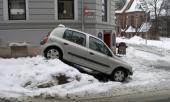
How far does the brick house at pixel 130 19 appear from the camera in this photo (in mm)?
98250

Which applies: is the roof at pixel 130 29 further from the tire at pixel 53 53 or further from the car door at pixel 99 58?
the tire at pixel 53 53

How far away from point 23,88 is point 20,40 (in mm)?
8344

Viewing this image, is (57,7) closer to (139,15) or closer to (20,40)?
(20,40)

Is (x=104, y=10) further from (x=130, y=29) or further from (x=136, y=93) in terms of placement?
(x=130, y=29)

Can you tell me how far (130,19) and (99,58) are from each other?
304 feet

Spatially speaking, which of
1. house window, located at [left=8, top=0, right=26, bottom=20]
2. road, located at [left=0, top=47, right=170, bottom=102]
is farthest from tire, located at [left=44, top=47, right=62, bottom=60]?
house window, located at [left=8, top=0, right=26, bottom=20]

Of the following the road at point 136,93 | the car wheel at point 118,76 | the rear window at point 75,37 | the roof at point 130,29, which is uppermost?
the rear window at point 75,37

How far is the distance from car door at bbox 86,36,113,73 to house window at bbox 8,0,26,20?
6.33m

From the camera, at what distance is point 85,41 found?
15438mm

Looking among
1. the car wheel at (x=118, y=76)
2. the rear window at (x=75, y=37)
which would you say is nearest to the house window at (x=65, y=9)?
the rear window at (x=75, y=37)

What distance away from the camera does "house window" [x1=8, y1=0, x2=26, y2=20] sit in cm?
2041

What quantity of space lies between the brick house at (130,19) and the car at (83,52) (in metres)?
77.1

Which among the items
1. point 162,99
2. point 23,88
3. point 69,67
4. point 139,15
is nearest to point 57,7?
point 69,67

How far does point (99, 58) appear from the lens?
1515cm
